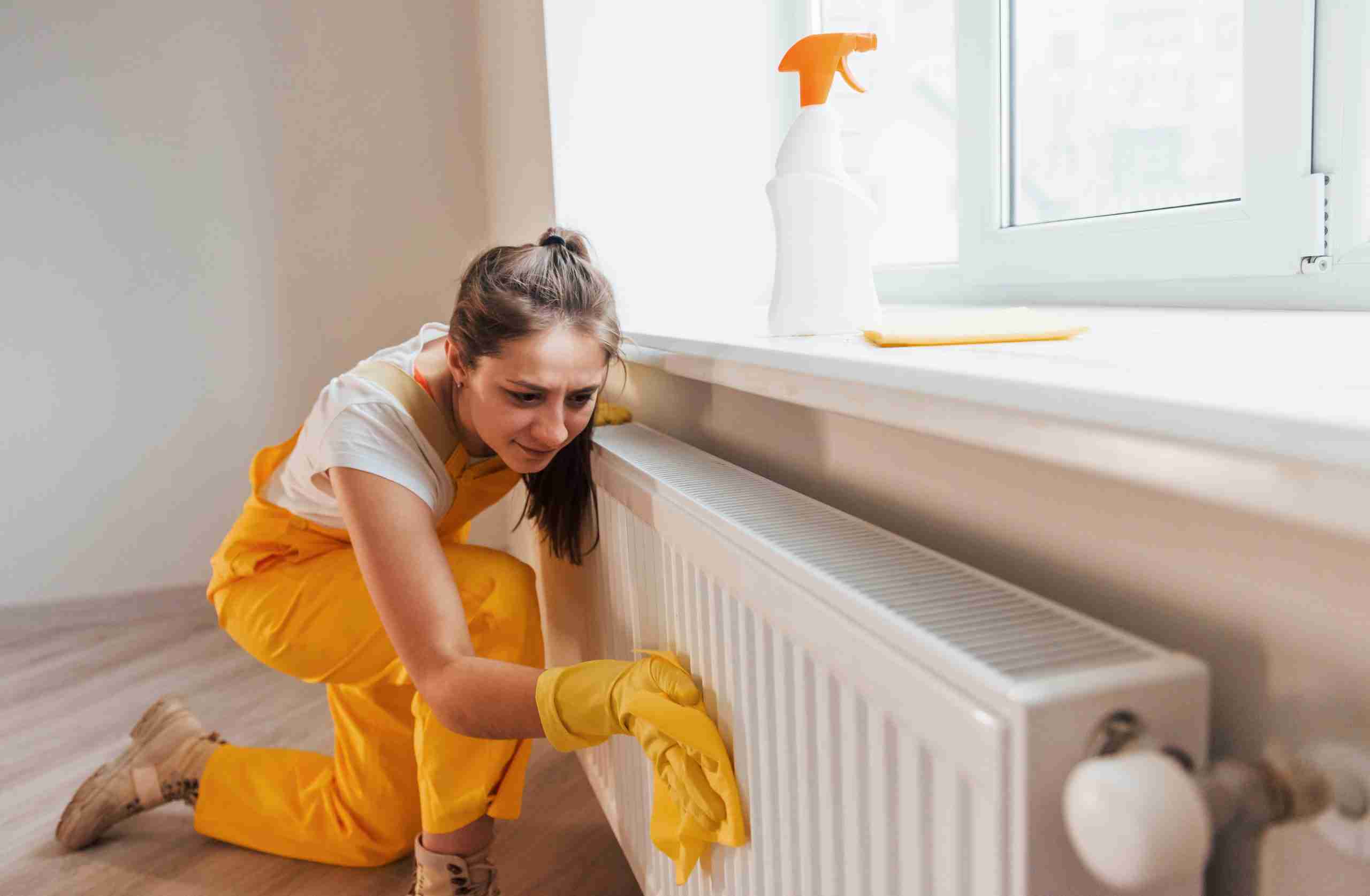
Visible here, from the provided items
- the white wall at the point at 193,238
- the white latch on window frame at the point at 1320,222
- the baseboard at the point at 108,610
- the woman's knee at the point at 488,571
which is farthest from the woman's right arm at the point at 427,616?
the baseboard at the point at 108,610

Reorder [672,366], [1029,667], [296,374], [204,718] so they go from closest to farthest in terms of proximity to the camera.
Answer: [1029,667] → [672,366] → [204,718] → [296,374]

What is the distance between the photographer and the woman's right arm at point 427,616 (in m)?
0.89

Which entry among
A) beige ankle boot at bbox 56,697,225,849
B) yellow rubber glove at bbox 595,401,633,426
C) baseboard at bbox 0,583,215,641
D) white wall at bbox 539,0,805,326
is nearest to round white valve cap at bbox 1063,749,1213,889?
yellow rubber glove at bbox 595,401,633,426

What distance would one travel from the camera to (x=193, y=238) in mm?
2240

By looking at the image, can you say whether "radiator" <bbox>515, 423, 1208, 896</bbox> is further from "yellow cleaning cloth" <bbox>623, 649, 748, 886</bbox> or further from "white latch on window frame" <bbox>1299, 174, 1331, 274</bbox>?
"white latch on window frame" <bbox>1299, 174, 1331, 274</bbox>

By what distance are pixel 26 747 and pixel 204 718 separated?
267 millimetres

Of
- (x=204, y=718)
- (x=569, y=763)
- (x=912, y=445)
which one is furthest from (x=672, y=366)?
(x=204, y=718)

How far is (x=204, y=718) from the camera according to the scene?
1.80 meters

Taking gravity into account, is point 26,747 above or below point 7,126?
below

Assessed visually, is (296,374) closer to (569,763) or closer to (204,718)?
(204,718)

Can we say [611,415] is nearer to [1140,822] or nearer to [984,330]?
[984,330]

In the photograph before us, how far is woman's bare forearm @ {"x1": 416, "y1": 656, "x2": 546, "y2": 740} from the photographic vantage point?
0.88 meters

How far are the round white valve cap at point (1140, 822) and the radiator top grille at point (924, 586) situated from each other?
0.07m

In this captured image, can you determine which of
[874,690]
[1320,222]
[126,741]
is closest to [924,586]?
[874,690]
